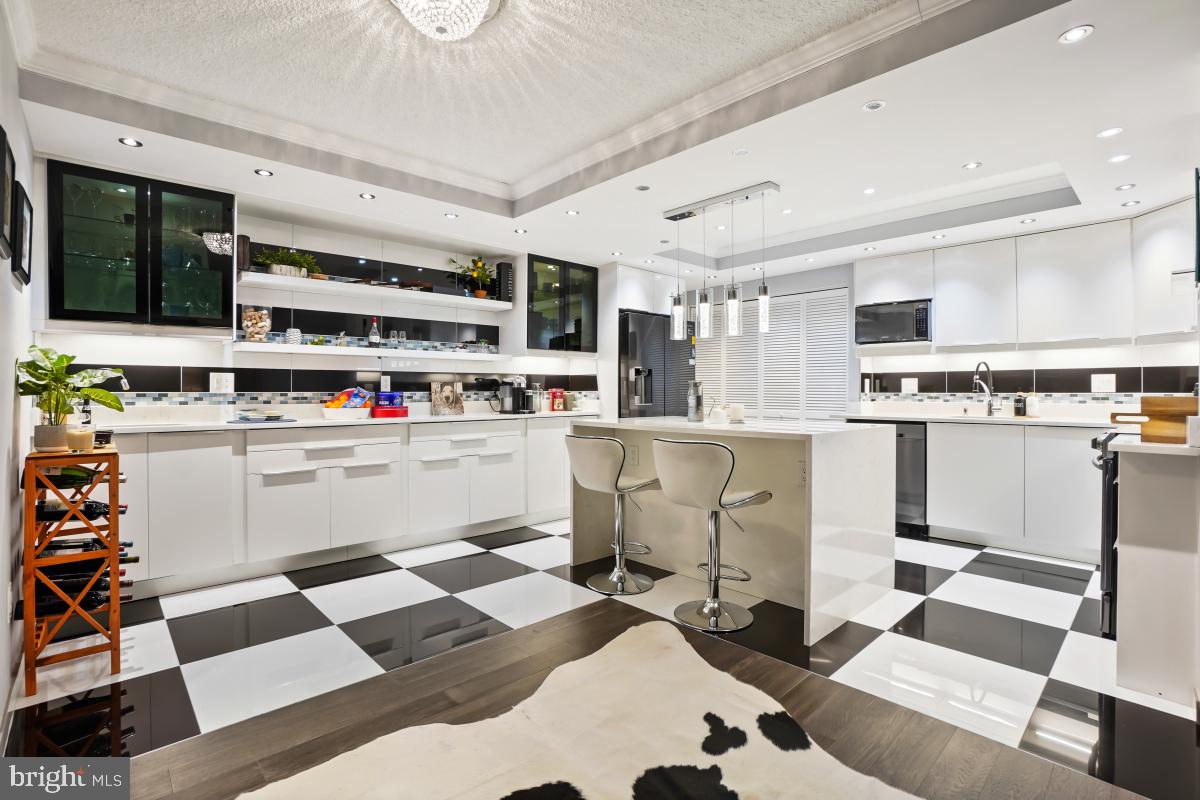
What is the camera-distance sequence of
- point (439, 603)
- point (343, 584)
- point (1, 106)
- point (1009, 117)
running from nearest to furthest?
point (1, 106) < point (1009, 117) < point (439, 603) < point (343, 584)

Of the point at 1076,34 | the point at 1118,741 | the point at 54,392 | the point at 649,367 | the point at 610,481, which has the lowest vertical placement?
the point at 1118,741

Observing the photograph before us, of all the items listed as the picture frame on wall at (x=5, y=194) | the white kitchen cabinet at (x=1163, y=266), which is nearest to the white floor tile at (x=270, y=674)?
the picture frame on wall at (x=5, y=194)

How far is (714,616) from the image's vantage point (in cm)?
298

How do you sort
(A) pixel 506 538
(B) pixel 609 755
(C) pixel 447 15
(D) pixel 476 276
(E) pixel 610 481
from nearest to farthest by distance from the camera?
1. (B) pixel 609 755
2. (C) pixel 447 15
3. (E) pixel 610 481
4. (A) pixel 506 538
5. (D) pixel 476 276

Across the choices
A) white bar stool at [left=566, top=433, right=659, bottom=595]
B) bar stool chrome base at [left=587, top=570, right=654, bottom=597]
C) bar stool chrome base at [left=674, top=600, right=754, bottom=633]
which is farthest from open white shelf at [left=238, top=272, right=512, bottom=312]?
bar stool chrome base at [left=674, top=600, right=754, bottom=633]

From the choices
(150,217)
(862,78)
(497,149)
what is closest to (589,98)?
(497,149)

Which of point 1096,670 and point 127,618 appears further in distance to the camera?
point 127,618

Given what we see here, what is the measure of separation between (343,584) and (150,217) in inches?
95.6

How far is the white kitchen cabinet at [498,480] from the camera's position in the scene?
15.4 ft

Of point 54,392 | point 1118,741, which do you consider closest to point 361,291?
point 54,392

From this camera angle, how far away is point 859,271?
5527 millimetres

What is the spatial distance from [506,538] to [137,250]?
9.95ft

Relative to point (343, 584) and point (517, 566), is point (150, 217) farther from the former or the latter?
point (517, 566)

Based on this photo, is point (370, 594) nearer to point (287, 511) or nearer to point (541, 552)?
point (287, 511)
